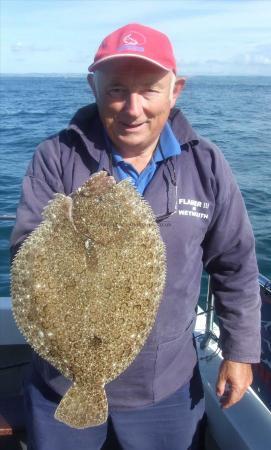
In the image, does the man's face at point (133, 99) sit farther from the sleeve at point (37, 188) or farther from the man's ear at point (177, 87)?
the sleeve at point (37, 188)

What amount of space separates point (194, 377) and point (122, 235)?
1.36 m

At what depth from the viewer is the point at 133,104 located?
2.50 meters

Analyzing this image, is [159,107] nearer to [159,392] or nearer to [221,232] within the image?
[221,232]

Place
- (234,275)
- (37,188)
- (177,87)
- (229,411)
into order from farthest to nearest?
(229,411) < (234,275) < (177,87) < (37,188)

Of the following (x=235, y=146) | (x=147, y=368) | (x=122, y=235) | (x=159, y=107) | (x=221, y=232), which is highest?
(x=159, y=107)

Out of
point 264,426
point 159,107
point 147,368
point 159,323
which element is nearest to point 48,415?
point 147,368

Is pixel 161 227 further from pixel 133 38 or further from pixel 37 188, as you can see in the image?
pixel 133 38

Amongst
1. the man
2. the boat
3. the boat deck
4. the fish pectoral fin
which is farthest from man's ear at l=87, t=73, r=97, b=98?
the boat deck

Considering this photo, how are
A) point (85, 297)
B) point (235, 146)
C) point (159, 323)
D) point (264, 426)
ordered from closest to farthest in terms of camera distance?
point (85, 297)
point (159, 323)
point (264, 426)
point (235, 146)

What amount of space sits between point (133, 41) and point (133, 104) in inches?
12.3

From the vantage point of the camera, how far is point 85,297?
→ 2.26 m

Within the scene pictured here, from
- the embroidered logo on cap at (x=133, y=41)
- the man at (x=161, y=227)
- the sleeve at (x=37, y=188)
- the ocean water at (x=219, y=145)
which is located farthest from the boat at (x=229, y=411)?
the ocean water at (x=219, y=145)

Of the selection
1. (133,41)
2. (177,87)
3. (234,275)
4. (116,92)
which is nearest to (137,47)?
(133,41)

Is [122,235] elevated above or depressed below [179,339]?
above
